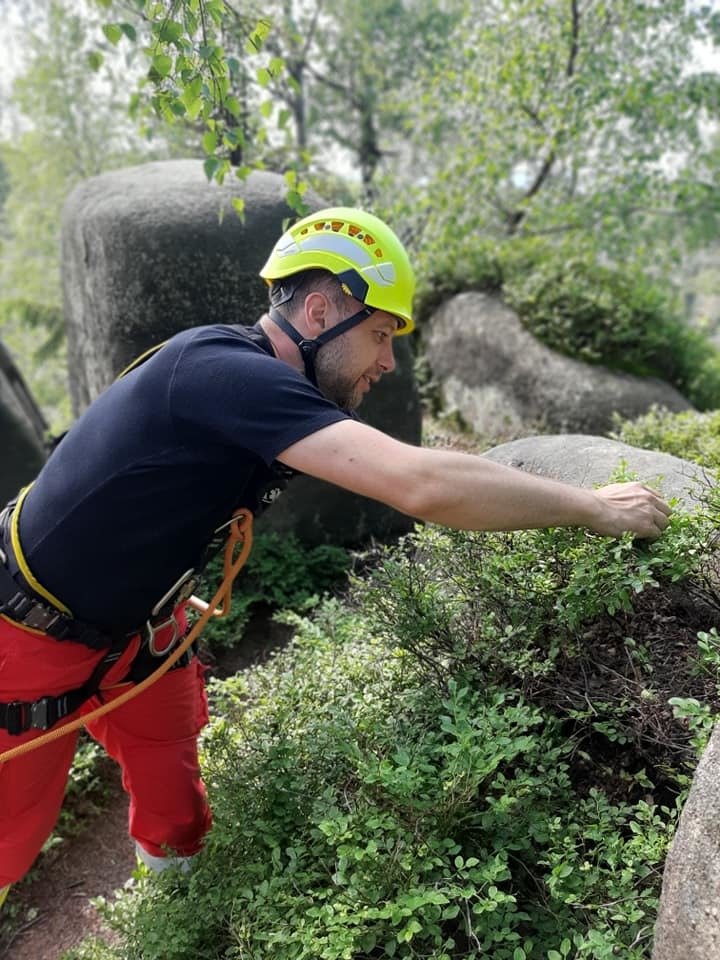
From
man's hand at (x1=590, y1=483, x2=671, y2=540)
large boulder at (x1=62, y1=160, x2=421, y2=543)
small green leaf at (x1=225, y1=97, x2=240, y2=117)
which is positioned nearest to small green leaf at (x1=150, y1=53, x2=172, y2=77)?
small green leaf at (x1=225, y1=97, x2=240, y2=117)

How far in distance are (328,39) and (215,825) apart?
20245mm

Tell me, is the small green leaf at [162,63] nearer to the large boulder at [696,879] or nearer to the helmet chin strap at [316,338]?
the helmet chin strap at [316,338]

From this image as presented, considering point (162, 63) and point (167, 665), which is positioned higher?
point (162, 63)

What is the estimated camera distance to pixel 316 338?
9.22ft

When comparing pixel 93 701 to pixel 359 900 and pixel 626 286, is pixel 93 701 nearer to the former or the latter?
pixel 359 900

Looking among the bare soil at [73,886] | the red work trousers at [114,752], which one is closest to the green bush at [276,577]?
the bare soil at [73,886]

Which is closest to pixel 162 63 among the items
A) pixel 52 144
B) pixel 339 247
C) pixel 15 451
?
pixel 339 247

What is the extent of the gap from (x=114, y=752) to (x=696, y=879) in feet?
8.23

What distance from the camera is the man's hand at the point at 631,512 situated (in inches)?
103

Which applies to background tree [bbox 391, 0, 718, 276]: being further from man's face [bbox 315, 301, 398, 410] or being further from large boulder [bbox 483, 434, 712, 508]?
man's face [bbox 315, 301, 398, 410]

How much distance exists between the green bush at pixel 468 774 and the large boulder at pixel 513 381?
4879mm

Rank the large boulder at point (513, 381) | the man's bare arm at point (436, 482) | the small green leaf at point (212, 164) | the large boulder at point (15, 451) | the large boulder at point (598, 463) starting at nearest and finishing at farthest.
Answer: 1. the man's bare arm at point (436, 482)
2. the large boulder at point (598, 463)
3. the small green leaf at point (212, 164)
4. the large boulder at point (15, 451)
5. the large boulder at point (513, 381)

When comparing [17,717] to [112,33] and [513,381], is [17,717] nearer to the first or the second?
[112,33]

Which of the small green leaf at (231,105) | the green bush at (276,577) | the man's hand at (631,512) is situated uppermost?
the small green leaf at (231,105)
